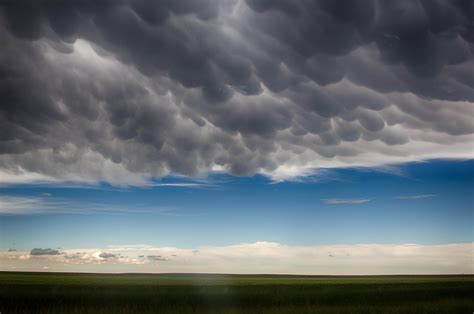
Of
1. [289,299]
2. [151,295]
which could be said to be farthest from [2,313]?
[289,299]

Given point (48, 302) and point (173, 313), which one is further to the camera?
point (48, 302)

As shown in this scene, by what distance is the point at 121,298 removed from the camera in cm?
2792

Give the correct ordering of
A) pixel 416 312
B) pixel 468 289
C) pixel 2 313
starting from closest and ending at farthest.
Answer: pixel 2 313 → pixel 416 312 → pixel 468 289

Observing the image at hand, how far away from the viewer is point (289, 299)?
29047 millimetres

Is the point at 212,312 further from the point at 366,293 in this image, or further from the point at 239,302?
the point at 366,293

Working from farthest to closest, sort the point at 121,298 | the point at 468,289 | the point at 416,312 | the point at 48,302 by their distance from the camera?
1. the point at 468,289
2. the point at 121,298
3. the point at 48,302
4. the point at 416,312

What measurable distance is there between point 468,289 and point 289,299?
70.8ft

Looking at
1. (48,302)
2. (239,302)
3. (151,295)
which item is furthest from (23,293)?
(239,302)

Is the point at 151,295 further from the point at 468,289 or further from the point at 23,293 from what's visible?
the point at 468,289

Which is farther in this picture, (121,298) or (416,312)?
(121,298)

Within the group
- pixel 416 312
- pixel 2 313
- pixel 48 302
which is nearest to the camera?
pixel 2 313

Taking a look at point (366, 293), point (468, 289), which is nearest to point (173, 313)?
point (366, 293)

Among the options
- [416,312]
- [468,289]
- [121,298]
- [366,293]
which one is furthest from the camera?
[468,289]

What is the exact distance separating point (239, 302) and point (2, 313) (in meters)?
14.3
